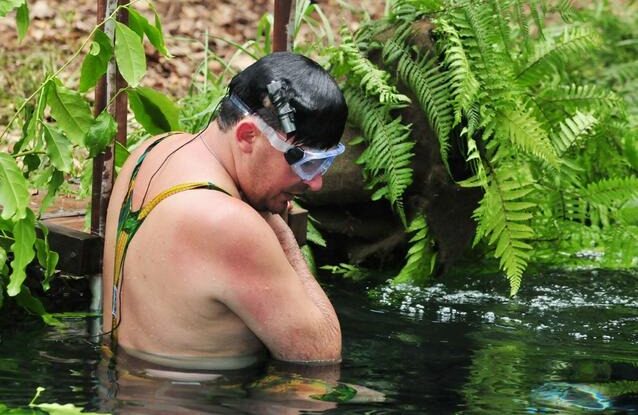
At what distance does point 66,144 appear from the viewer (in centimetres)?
432

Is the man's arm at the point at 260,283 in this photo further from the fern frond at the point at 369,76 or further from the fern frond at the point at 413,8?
the fern frond at the point at 413,8

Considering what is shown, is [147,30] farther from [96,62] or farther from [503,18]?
[503,18]

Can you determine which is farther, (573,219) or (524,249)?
(573,219)

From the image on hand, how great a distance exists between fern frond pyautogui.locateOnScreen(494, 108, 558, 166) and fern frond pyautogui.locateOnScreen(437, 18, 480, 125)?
7.9 inches

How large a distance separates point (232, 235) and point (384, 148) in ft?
7.67

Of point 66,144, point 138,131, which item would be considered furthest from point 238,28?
point 66,144

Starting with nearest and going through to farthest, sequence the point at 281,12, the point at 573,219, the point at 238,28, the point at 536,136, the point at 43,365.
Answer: the point at 43,365
the point at 281,12
the point at 536,136
the point at 573,219
the point at 238,28

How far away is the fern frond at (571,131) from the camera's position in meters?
6.44

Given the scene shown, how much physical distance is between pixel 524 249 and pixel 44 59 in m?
4.14

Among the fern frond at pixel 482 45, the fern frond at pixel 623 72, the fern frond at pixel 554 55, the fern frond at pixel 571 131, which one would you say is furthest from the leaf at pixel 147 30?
the fern frond at pixel 623 72

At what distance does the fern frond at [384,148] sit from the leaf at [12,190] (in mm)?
2255

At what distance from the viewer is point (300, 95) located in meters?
3.81

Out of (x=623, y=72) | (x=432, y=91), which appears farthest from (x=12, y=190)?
(x=623, y=72)

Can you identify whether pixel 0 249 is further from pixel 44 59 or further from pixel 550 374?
pixel 44 59
